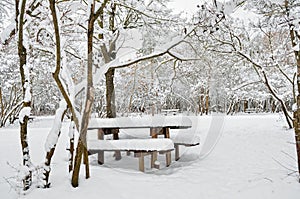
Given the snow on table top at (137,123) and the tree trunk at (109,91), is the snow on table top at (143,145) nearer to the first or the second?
the snow on table top at (137,123)

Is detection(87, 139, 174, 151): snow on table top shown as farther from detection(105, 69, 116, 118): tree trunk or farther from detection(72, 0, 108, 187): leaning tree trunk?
detection(105, 69, 116, 118): tree trunk

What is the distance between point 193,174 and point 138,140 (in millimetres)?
978

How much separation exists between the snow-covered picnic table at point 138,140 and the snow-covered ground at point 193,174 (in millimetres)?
302

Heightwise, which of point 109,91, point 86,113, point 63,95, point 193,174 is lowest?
point 193,174

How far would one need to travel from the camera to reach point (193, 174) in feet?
14.9

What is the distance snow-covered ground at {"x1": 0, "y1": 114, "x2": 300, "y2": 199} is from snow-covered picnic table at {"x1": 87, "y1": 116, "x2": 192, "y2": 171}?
302mm

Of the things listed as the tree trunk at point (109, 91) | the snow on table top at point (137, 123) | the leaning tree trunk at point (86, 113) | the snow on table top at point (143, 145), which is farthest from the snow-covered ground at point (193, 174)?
the tree trunk at point (109, 91)

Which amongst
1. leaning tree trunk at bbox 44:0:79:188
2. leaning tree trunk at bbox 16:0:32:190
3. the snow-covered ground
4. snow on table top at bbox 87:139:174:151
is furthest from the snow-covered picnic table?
leaning tree trunk at bbox 16:0:32:190

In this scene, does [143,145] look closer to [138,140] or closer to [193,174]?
[138,140]

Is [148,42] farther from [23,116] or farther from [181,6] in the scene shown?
[23,116]

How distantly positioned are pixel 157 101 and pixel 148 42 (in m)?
6.90

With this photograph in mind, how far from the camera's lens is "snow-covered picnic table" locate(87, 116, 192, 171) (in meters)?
4.57

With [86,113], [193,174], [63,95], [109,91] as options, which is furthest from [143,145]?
[109,91]

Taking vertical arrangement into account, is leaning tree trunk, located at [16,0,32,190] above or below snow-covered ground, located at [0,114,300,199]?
above
